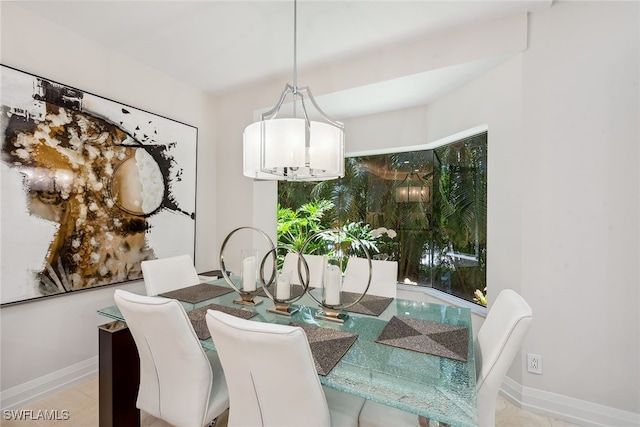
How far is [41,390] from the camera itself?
2.02 meters

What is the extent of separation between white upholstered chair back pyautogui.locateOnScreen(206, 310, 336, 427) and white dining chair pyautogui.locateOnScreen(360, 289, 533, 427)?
351mm

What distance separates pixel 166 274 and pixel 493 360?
7.00ft

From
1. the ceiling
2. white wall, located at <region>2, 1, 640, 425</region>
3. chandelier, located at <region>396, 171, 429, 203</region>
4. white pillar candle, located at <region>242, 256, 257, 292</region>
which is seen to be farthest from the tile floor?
the ceiling

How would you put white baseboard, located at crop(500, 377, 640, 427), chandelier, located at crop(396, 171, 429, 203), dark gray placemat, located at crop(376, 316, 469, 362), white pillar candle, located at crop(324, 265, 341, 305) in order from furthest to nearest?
1. chandelier, located at crop(396, 171, 429, 203)
2. white baseboard, located at crop(500, 377, 640, 427)
3. white pillar candle, located at crop(324, 265, 341, 305)
4. dark gray placemat, located at crop(376, 316, 469, 362)

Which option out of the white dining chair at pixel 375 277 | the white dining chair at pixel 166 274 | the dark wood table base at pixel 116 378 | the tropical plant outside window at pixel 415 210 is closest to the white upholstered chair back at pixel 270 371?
the dark wood table base at pixel 116 378

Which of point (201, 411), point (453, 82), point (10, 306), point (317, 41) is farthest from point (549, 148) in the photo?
point (10, 306)

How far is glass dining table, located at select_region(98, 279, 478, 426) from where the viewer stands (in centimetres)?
93

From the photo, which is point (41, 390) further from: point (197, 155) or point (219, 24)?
point (219, 24)

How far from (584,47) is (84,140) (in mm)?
3421

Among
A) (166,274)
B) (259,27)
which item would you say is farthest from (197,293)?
(259,27)

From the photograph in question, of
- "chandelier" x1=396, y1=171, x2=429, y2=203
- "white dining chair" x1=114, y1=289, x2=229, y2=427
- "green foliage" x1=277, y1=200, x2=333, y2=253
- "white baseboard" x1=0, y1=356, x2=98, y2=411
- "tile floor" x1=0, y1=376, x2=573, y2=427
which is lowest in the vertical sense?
"tile floor" x1=0, y1=376, x2=573, y2=427

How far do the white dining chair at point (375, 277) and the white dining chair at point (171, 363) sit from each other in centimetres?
118

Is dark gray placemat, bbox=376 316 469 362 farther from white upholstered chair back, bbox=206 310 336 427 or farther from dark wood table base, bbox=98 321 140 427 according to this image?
dark wood table base, bbox=98 321 140 427

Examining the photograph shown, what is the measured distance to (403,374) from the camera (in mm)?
1087
